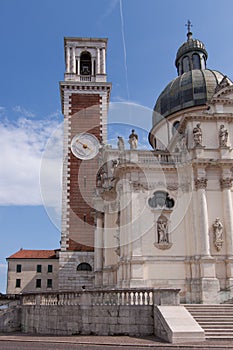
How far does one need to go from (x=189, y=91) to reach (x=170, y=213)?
1483 cm

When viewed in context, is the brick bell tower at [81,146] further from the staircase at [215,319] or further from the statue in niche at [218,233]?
the staircase at [215,319]

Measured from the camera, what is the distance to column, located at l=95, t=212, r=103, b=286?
104ft

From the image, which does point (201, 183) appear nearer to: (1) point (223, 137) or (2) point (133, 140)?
(1) point (223, 137)

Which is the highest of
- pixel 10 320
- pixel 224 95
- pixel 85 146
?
pixel 85 146

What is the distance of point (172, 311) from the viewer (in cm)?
1526

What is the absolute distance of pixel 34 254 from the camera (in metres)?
60.6

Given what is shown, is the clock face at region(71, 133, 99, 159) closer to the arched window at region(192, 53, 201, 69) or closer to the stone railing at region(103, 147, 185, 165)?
the stone railing at region(103, 147, 185, 165)

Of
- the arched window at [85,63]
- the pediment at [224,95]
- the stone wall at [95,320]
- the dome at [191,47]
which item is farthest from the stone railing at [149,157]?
the arched window at [85,63]

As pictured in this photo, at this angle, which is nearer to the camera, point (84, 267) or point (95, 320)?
point (95, 320)

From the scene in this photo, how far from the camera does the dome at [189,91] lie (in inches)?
1420

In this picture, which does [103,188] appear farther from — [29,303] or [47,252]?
[47,252]

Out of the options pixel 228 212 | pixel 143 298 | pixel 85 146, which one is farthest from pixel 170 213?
pixel 85 146

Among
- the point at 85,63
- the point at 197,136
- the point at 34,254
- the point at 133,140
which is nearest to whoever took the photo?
the point at 197,136

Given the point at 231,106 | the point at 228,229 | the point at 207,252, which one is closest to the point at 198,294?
the point at 207,252
